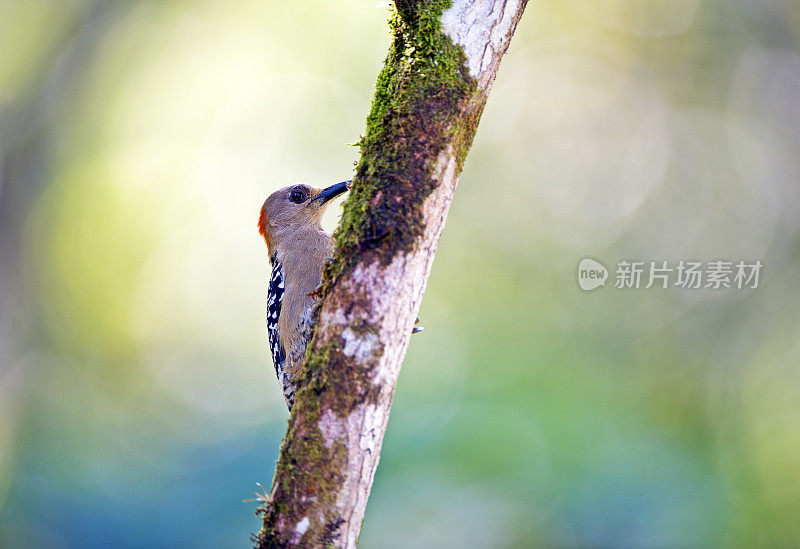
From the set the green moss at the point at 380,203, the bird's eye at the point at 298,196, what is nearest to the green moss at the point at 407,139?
the green moss at the point at 380,203

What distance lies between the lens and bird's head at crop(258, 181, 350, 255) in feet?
18.0

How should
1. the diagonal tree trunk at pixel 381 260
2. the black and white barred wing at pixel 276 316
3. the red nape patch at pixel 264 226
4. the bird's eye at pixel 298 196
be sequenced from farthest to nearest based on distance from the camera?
the red nape patch at pixel 264 226
the bird's eye at pixel 298 196
the black and white barred wing at pixel 276 316
the diagonal tree trunk at pixel 381 260

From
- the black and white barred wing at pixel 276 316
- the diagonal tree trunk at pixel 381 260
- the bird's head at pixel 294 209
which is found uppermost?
the bird's head at pixel 294 209

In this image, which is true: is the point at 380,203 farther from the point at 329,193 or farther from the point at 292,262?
the point at 329,193

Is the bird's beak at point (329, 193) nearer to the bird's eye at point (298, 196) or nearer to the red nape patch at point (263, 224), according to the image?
the bird's eye at point (298, 196)

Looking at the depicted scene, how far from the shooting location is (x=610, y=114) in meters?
11.1

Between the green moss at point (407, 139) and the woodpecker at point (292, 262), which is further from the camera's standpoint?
the woodpecker at point (292, 262)

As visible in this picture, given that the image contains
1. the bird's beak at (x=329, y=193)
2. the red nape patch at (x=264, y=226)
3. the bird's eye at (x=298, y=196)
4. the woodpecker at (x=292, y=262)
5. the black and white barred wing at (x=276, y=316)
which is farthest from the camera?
the red nape patch at (x=264, y=226)

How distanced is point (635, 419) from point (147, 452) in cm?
672

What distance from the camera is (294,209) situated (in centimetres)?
555

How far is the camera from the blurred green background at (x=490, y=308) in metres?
8.20

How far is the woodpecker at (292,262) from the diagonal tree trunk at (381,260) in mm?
1940

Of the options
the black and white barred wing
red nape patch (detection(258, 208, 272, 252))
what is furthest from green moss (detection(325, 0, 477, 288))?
red nape patch (detection(258, 208, 272, 252))

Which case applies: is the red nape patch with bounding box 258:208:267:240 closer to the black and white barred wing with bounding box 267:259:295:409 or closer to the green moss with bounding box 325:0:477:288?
the black and white barred wing with bounding box 267:259:295:409
